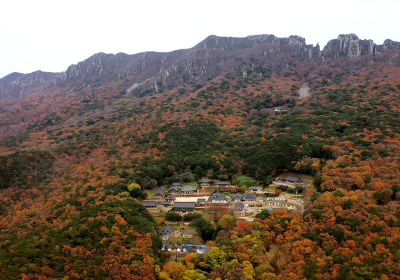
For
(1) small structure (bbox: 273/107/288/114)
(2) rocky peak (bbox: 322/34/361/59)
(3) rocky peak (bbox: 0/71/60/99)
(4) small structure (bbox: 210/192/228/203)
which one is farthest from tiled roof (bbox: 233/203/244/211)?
(3) rocky peak (bbox: 0/71/60/99)

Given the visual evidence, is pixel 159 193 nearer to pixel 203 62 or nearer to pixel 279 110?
pixel 279 110

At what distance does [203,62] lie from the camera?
13312 cm

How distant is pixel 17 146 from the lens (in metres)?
69.0

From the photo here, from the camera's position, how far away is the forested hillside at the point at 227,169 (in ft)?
82.7

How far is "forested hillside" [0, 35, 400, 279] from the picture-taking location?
25.2 meters

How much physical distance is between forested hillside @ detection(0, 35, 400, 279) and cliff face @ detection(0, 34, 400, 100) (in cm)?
240

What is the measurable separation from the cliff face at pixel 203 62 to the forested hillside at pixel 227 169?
2.40 m

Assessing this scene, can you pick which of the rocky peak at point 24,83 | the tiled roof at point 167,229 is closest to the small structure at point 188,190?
the tiled roof at point 167,229

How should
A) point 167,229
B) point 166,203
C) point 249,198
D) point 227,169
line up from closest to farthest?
point 167,229
point 249,198
point 166,203
point 227,169

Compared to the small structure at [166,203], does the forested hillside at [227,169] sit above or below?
above

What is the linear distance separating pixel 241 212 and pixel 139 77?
123605 millimetres

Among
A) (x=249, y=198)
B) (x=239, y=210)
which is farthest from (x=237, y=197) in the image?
(x=239, y=210)

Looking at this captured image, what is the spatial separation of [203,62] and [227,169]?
9486 centimetres

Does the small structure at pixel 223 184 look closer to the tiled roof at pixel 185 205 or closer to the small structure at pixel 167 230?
the tiled roof at pixel 185 205
